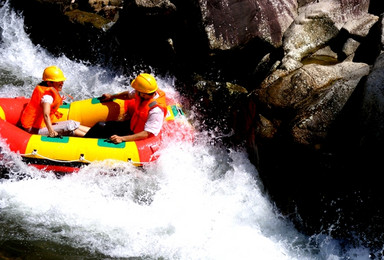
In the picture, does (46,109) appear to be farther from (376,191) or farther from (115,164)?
(376,191)

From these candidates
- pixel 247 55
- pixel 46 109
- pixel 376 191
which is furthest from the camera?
pixel 247 55

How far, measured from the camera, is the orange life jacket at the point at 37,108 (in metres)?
6.32

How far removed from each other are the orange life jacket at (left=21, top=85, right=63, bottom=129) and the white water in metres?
0.67

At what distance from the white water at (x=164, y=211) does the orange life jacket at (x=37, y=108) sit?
67 cm

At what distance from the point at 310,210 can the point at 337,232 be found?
0.44 metres

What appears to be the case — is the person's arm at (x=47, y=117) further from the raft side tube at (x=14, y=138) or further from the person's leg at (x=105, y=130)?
the person's leg at (x=105, y=130)

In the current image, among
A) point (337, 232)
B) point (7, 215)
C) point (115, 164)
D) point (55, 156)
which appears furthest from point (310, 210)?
point (7, 215)

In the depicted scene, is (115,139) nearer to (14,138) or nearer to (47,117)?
(47,117)

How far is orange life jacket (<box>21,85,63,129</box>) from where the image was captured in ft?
20.7

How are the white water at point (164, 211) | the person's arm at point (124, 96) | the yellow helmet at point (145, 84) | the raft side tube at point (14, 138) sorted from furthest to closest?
the person's arm at point (124, 96)
the yellow helmet at point (145, 84)
the raft side tube at point (14, 138)
the white water at point (164, 211)

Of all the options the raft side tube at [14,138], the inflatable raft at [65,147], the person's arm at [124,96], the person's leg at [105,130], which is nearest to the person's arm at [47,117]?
the inflatable raft at [65,147]

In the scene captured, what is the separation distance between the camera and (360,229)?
559 centimetres

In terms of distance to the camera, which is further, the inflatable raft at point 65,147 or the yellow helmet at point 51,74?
the yellow helmet at point 51,74

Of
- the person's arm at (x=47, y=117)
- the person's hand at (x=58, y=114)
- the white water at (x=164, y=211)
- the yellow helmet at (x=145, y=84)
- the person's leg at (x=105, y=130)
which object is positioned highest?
the yellow helmet at (x=145, y=84)
